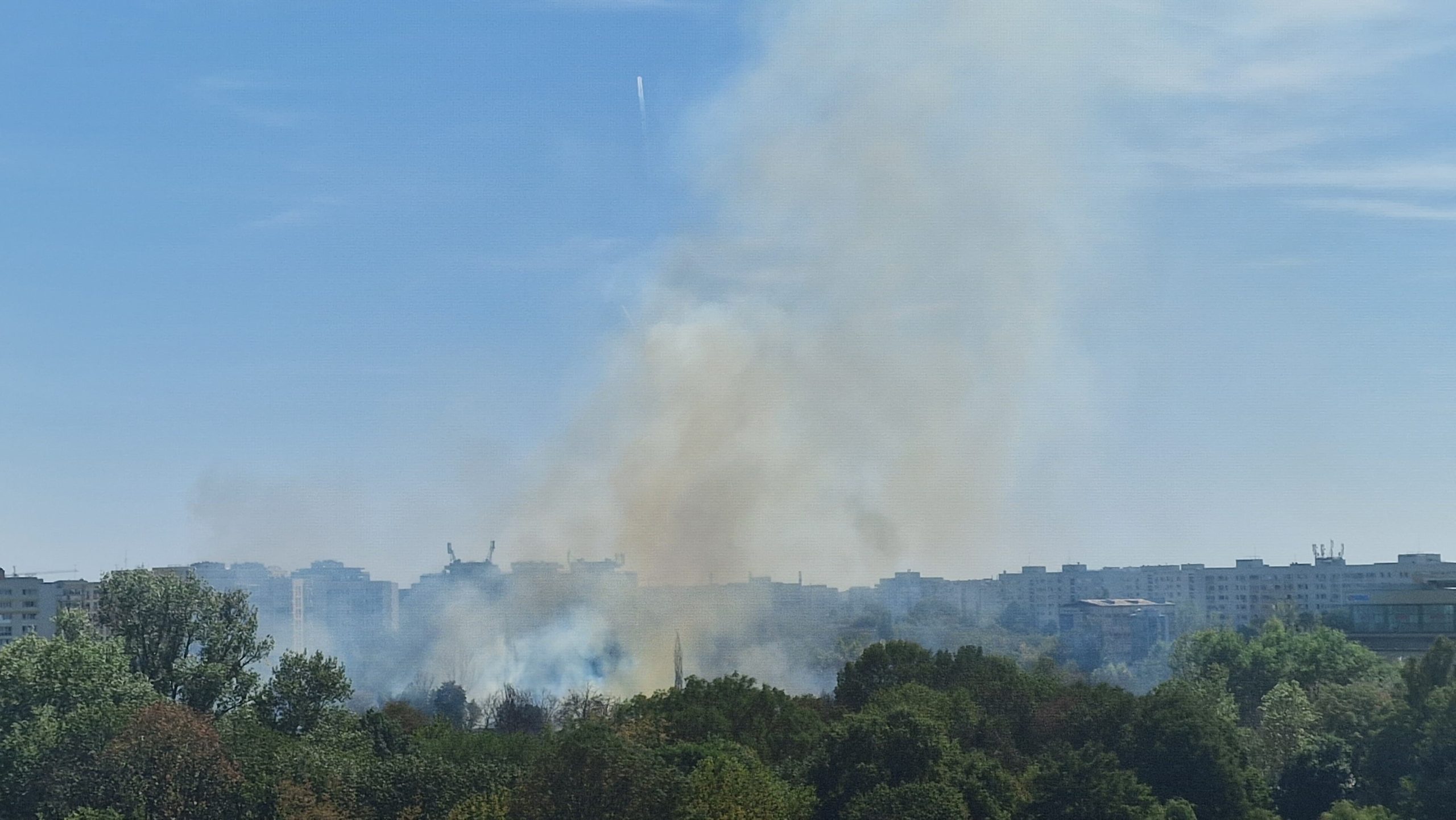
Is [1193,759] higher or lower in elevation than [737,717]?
lower

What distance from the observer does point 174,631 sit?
6594cm

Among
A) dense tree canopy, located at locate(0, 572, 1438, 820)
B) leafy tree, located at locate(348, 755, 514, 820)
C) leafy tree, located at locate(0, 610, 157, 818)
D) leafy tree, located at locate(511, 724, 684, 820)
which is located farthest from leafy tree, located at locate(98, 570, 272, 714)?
leafy tree, located at locate(511, 724, 684, 820)

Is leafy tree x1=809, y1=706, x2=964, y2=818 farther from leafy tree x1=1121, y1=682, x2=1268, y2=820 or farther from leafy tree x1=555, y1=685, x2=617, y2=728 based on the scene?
leafy tree x1=555, y1=685, x2=617, y2=728

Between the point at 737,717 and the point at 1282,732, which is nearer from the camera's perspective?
the point at 737,717

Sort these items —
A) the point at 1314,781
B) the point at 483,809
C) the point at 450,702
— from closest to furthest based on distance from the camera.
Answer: the point at 483,809 < the point at 1314,781 < the point at 450,702

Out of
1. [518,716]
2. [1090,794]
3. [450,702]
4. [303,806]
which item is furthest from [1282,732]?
[450,702]

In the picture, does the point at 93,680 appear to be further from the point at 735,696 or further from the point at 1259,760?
the point at 1259,760

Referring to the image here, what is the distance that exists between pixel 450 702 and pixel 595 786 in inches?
2867

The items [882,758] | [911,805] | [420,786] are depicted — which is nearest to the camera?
[911,805]

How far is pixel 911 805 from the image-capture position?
5000 cm

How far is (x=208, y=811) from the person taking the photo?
51.7m

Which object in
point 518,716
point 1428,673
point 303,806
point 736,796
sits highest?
point 1428,673

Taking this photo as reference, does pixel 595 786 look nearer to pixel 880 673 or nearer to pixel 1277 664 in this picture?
pixel 880 673

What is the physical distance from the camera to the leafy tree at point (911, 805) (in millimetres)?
49719
